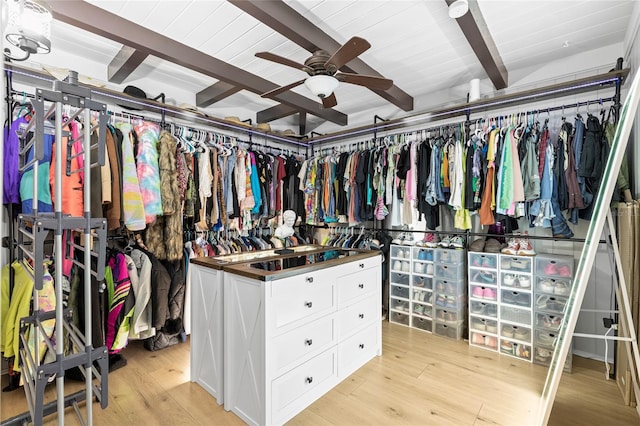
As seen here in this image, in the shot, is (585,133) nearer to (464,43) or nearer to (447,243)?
(464,43)

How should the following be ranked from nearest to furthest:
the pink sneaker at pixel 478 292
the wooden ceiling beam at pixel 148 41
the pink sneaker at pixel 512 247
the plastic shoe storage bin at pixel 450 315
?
the wooden ceiling beam at pixel 148 41 → the pink sneaker at pixel 512 247 → the pink sneaker at pixel 478 292 → the plastic shoe storage bin at pixel 450 315

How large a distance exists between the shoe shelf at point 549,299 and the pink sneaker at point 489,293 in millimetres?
316

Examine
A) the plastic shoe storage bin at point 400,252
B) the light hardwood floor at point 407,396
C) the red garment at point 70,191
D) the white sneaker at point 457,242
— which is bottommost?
the light hardwood floor at point 407,396

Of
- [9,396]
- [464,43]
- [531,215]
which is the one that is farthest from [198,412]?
[464,43]

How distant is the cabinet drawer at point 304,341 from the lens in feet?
6.56

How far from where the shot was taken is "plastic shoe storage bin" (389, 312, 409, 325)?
3.61 m

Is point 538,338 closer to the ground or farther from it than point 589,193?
closer to the ground

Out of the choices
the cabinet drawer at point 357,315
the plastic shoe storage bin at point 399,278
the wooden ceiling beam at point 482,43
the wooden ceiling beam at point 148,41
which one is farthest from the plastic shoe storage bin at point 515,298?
the wooden ceiling beam at point 148,41

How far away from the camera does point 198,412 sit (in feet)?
6.98

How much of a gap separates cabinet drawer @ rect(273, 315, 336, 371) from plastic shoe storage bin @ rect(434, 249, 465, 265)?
1529mm

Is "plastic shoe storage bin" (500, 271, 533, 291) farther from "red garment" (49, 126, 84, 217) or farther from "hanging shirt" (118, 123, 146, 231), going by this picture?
"red garment" (49, 126, 84, 217)

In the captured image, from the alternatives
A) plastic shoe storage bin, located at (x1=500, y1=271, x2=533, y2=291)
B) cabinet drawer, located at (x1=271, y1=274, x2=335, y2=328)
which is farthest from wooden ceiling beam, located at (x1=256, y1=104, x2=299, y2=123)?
plastic shoe storage bin, located at (x1=500, y1=271, x2=533, y2=291)

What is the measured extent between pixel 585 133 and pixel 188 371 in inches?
144

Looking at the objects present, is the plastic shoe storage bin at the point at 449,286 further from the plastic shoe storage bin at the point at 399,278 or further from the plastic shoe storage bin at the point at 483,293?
the plastic shoe storage bin at the point at 399,278
